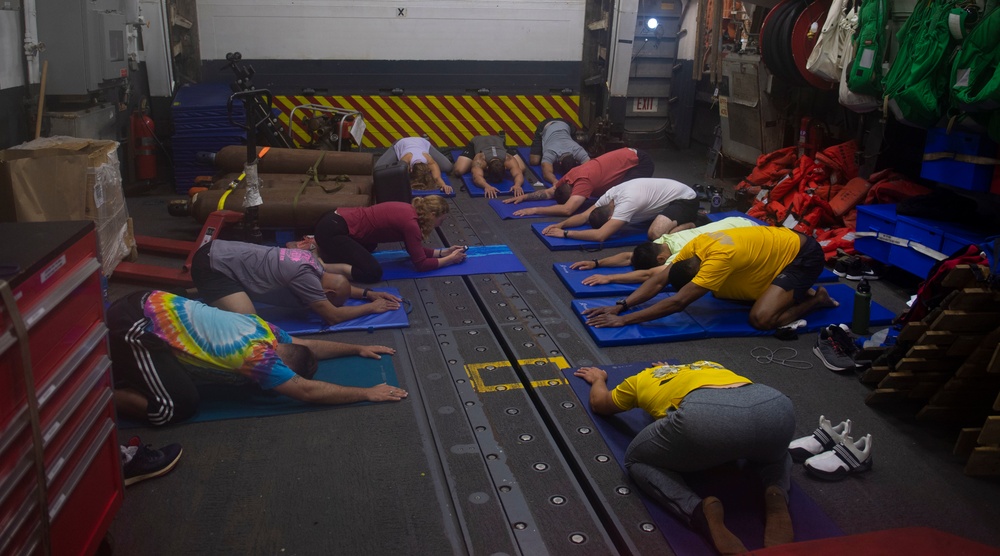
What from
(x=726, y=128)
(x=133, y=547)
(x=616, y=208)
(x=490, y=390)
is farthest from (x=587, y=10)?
(x=133, y=547)

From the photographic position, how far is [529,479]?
3568 mm

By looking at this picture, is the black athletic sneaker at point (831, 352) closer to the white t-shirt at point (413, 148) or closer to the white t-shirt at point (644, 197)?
the white t-shirt at point (644, 197)

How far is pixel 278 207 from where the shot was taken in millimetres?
6730

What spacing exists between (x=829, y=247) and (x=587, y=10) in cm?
566

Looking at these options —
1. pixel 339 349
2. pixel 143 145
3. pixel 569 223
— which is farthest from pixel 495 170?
pixel 339 349

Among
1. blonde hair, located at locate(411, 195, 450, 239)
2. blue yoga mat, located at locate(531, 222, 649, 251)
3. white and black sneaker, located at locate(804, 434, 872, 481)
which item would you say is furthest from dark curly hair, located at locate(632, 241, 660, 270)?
white and black sneaker, located at locate(804, 434, 872, 481)

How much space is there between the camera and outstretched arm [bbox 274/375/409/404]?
13.0 feet

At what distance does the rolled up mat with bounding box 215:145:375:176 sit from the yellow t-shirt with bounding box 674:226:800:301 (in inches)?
164

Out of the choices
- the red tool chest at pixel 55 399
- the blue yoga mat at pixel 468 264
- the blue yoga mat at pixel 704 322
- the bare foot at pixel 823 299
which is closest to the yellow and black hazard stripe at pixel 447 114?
the blue yoga mat at pixel 468 264

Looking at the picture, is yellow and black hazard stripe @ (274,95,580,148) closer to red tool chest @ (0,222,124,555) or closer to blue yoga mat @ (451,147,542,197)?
blue yoga mat @ (451,147,542,197)

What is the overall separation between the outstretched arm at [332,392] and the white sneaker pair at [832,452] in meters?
2.11

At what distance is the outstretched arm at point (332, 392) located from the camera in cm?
397

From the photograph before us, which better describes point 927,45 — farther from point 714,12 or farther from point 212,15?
point 212,15

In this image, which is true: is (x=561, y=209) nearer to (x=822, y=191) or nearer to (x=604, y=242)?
(x=604, y=242)
